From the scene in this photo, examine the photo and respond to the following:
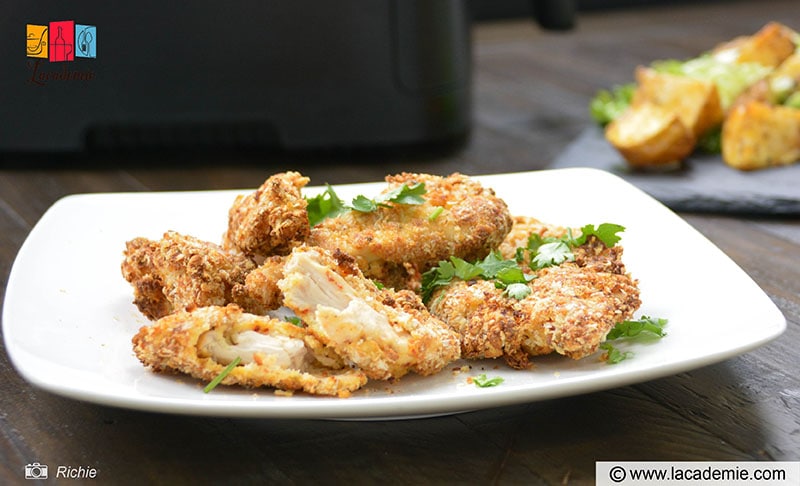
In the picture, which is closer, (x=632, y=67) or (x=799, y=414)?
(x=799, y=414)

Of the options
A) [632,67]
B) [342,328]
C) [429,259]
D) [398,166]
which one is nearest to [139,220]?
[429,259]

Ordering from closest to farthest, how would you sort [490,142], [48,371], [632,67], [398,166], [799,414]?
[48,371] < [799,414] < [398,166] < [490,142] < [632,67]

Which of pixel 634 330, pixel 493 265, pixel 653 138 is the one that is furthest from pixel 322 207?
pixel 653 138

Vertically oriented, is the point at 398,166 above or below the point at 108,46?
below

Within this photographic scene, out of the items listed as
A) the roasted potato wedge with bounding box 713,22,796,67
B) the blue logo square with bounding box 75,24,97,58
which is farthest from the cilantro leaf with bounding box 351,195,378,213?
the roasted potato wedge with bounding box 713,22,796,67

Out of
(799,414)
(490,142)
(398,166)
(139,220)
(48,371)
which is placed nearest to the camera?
(48,371)

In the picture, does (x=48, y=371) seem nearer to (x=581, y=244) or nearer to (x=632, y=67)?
(x=581, y=244)
